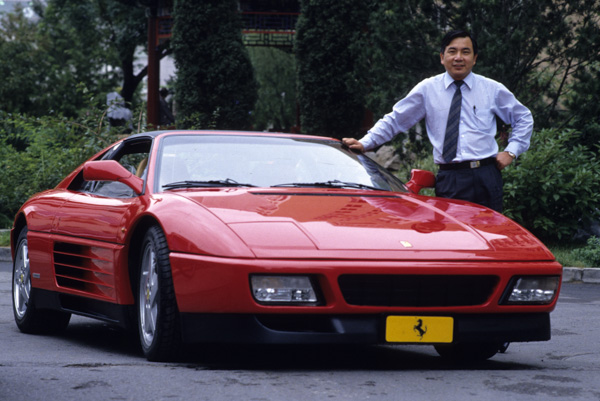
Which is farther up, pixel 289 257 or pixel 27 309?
pixel 289 257

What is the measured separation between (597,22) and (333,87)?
1095 cm

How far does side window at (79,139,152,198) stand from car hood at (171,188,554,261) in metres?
0.83

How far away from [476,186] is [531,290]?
157 cm

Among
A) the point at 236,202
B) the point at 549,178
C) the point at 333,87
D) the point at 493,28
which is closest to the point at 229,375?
the point at 236,202

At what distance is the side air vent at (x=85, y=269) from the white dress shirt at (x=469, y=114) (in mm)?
1813

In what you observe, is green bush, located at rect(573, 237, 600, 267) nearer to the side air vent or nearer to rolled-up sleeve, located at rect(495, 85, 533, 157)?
rolled-up sleeve, located at rect(495, 85, 533, 157)

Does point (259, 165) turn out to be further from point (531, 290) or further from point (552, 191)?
point (552, 191)

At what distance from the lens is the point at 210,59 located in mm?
28312

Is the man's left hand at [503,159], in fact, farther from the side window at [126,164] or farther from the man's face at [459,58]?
the side window at [126,164]

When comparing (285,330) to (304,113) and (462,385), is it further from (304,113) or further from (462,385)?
(304,113)

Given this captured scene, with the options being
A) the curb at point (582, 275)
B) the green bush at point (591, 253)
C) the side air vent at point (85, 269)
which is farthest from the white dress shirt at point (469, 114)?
the green bush at point (591, 253)

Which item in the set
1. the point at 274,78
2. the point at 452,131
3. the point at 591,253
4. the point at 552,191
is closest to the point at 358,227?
the point at 452,131

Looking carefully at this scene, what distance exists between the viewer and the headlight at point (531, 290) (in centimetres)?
486

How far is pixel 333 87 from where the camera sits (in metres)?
26.6
